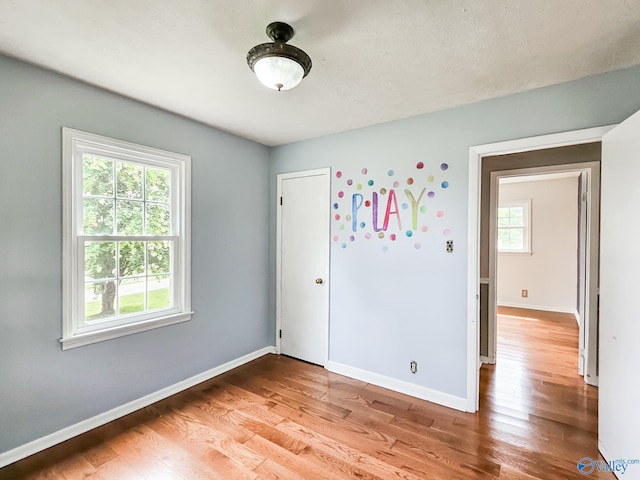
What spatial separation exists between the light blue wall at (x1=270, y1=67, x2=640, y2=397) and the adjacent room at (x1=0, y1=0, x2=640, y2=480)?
2 cm

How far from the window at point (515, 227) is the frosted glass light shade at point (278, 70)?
5.86 metres

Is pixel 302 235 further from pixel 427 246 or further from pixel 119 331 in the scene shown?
pixel 119 331

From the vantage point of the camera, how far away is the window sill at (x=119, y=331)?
206cm

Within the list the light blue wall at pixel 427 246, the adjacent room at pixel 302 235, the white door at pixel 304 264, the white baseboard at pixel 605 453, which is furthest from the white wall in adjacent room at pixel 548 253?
the white door at pixel 304 264

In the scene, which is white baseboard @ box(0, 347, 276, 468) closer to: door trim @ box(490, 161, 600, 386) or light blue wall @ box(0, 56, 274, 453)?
light blue wall @ box(0, 56, 274, 453)

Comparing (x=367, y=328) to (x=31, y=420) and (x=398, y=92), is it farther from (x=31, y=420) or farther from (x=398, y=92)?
(x=31, y=420)

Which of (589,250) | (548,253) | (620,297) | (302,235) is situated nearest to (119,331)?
(302,235)

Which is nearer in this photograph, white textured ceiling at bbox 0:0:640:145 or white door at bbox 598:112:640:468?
white textured ceiling at bbox 0:0:640:145

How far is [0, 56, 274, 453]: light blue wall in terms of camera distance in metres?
1.82

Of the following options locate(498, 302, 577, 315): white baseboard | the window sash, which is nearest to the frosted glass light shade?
the window sash

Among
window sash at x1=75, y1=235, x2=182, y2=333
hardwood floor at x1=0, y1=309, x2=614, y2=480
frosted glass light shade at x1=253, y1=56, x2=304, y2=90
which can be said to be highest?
frosted glass light shade at x1=253, y1=56, x2=304, y2=90

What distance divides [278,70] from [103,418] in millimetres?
2671

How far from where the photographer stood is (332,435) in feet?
6.98

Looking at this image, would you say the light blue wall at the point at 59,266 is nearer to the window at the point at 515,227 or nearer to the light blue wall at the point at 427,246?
the light blue wall at the point at 427,246
